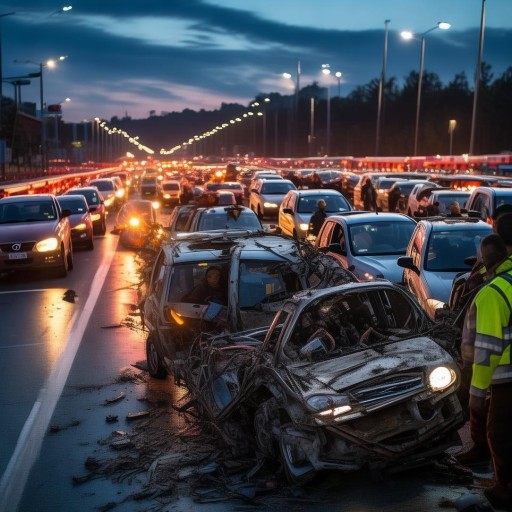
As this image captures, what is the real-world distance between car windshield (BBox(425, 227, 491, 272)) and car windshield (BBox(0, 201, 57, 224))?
1142 cm

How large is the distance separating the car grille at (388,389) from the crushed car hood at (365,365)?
0.06 meters

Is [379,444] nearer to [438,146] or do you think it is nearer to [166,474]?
[166,474]

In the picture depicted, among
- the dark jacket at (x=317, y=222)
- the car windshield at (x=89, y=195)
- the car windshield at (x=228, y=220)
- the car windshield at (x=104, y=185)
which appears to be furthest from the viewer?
the car windshield at (x=104, y=185)

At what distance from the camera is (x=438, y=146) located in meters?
119

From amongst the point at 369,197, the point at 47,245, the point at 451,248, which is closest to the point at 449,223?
the point at 451,248

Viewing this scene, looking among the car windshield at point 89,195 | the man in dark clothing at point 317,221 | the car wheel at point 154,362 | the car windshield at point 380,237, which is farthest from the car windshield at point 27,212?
the car wheel at point 154,362

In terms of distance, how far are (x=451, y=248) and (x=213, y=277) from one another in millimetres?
A: 4866

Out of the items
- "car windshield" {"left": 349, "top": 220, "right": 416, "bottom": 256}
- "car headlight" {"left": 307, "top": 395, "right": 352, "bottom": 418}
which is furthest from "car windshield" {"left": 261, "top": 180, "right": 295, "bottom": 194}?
"car headlight" {"left": 307, "top": 395, "right": 352, "bottom": 418}

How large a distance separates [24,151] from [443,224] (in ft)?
294

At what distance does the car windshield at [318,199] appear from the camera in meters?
28.0

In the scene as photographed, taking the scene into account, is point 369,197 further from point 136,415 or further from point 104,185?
point 136,415

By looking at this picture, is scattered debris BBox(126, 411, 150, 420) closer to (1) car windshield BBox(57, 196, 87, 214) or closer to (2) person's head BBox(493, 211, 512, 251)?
(2) person's head BBox(493, 211, 512, 251)

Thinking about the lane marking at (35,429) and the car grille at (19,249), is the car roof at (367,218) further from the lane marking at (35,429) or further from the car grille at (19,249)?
the car grille at (19,249)

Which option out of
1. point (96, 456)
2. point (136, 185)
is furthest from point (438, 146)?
point (96, 456)
